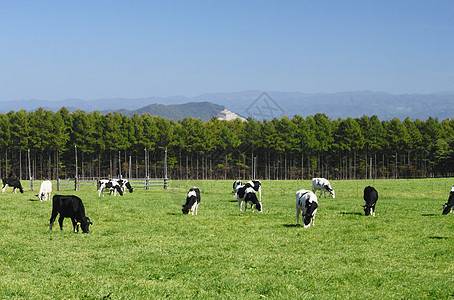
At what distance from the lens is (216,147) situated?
9938 centimetres

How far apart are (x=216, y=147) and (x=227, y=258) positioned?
285 ft

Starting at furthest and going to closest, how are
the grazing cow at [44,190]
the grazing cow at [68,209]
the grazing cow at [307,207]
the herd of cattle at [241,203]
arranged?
the grazing cow at [44,190] < the grazing cow at [307,207] < the herd of cattle at [241,203] < the grazing cow at [68,209]

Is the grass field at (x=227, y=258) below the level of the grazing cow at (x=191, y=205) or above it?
below

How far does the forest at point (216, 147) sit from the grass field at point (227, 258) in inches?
2704

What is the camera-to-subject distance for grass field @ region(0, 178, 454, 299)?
957 centimetres

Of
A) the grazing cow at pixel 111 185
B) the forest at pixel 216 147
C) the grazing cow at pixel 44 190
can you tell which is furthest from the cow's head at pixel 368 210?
the forest at pixel 216 147

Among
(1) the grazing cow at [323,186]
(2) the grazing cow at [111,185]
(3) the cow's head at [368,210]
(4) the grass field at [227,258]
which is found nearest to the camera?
(4) the grass field at [227,258]

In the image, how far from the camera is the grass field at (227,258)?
31.4 feet

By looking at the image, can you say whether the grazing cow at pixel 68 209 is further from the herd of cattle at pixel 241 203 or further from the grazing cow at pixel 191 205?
the grazing cow at pixel 191 205

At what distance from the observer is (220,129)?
103375 mm

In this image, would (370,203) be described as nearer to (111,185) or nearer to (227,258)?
(227,258)

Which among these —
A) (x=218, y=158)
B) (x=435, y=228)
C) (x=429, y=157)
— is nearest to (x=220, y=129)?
(x=218, y=158)

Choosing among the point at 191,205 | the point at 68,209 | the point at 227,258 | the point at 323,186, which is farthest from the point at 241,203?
the point at 227,258

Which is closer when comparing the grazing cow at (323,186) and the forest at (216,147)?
the grazing cow at (323,186)
